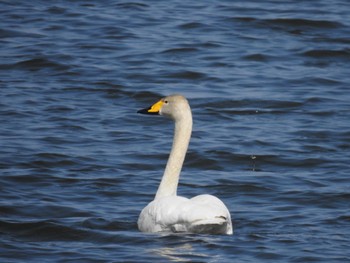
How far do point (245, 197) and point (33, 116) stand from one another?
151 inches

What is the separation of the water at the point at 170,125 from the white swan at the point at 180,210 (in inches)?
4.0

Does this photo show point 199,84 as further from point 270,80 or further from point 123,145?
point 123,145

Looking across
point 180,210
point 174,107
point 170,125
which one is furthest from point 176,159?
point 170,125

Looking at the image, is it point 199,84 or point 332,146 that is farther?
point 199,84

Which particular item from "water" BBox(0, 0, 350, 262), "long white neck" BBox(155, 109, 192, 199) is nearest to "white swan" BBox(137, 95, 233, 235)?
"long white neck" BBox(155, 109, 192, 199)

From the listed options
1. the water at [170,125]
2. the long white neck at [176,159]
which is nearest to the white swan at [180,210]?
the long white neck at [176,159]

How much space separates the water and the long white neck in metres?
0.44

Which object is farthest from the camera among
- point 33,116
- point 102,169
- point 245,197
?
point 33,116

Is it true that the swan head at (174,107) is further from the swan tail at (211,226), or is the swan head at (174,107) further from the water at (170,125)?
the swan tail at (211,226)

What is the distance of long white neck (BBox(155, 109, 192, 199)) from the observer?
9.79 m

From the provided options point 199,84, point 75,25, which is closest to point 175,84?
point 199,84

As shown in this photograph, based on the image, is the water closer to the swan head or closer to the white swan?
the white swan

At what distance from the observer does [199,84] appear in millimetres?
15930

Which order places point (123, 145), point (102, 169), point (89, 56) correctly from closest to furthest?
1. point (102, 169)
2. point (123, 145)
3. point (89, 56)
